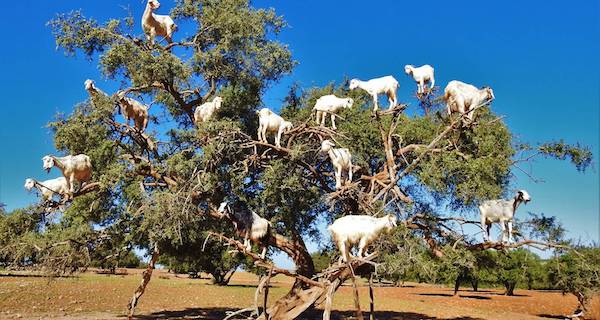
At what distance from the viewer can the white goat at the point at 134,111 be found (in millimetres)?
12445

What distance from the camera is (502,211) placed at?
11.6m

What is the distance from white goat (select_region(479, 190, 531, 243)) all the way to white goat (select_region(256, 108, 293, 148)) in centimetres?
528

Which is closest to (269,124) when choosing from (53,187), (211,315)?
(53,187)

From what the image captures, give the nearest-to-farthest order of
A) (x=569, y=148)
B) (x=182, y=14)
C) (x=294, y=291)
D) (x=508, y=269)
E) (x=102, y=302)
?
1. (x=569, y=148)
2. (x=294, y=291)
3. (x=182, y=14)
4. (x=102, y=302)
5. (x=508, y=269)

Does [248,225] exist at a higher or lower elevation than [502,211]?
lower

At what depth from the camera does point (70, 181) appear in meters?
12.1

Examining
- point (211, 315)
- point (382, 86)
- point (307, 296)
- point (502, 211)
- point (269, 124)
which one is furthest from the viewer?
point (211, 315)

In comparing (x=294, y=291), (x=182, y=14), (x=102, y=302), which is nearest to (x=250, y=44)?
(x=182, y=14)

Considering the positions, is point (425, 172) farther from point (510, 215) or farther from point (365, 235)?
point (365, 235)

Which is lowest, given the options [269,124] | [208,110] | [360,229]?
[360,229]

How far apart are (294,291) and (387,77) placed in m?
6.36

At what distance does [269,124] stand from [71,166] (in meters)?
4.94

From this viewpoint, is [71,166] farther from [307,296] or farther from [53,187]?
[307,296]

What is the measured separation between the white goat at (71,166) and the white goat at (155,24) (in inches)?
148
